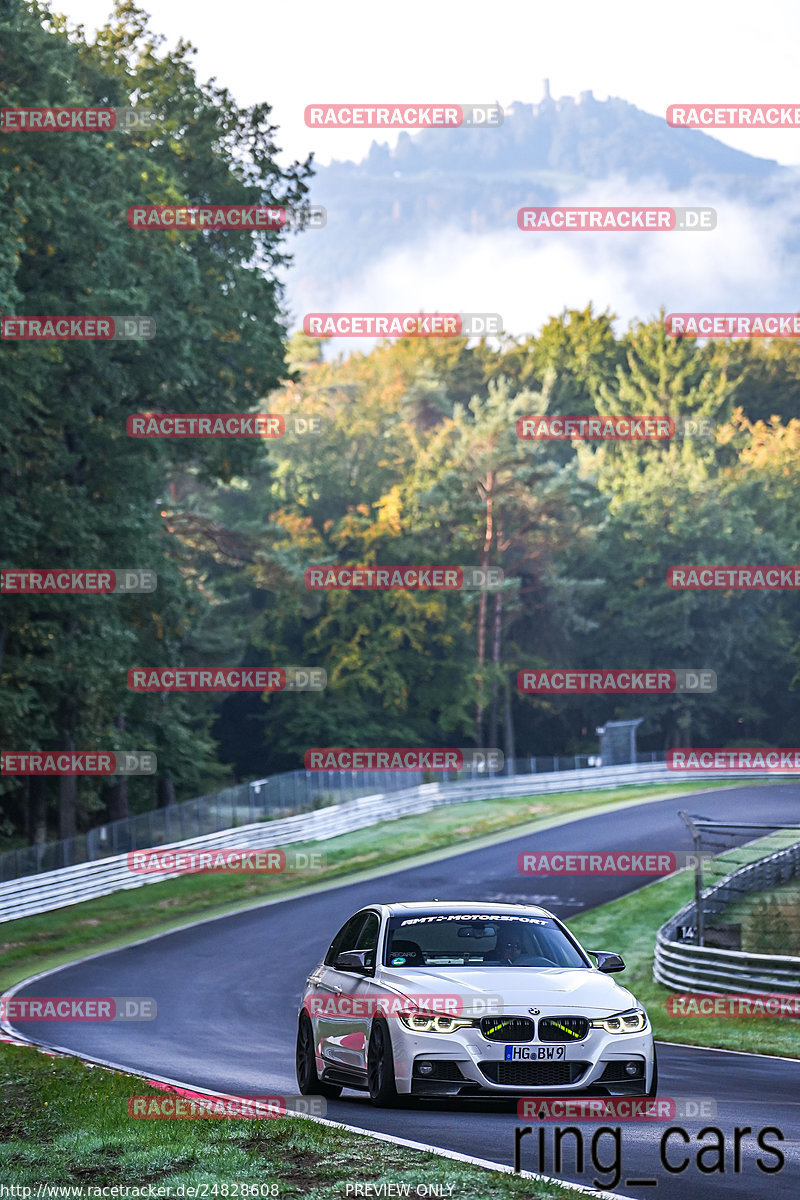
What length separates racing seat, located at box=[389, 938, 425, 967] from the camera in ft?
37.6

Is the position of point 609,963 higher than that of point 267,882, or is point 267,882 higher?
point 609,963

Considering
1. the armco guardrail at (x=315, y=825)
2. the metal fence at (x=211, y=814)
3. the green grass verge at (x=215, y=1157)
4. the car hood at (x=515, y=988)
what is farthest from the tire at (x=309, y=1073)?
the metal fence at (x=211, y=814)

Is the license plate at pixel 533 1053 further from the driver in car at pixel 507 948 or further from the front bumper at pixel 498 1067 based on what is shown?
the driver in car at pixel 507 948

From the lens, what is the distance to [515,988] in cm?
1057

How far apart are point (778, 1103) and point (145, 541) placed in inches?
1176

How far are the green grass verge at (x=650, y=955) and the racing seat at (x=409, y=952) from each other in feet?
23.2

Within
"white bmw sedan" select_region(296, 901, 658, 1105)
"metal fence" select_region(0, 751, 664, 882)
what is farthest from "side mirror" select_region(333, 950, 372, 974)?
"metal fence" select_region(0, 751, 664, 882)

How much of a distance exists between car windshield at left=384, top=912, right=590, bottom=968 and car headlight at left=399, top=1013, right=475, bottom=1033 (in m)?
0.93

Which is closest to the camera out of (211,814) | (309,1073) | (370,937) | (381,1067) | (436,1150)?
(436,1150)

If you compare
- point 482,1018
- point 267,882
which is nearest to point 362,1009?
point 482,1018

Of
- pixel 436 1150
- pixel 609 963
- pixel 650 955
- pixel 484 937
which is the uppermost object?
pixel 484 937

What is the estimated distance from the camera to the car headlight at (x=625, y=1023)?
1044 cm

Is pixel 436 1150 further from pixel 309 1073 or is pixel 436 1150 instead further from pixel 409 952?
pixel 309 1073

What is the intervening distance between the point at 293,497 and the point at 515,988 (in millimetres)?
75484
